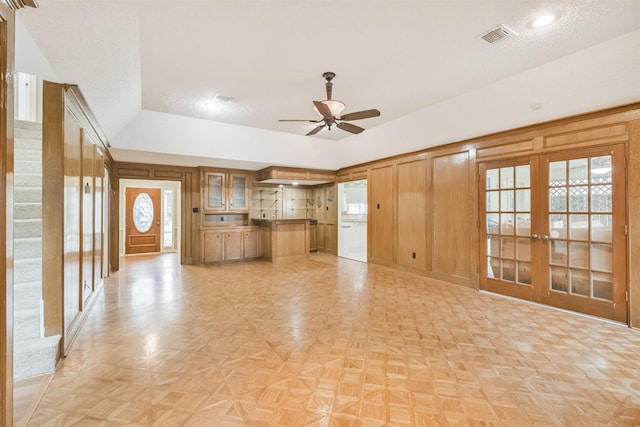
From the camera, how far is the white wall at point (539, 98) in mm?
2789

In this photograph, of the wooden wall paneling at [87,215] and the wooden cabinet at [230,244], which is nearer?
the wooden wall paneling at [87,215]

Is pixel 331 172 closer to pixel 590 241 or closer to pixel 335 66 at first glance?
pixel 335 66

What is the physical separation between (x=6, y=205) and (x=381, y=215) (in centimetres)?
598

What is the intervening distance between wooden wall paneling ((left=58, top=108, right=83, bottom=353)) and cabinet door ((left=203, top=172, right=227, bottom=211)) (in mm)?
3826

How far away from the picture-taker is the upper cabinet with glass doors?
274 inches

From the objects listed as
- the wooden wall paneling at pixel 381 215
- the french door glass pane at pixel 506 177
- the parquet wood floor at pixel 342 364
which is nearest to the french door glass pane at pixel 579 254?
the parquet wood floor at pixel 342 364

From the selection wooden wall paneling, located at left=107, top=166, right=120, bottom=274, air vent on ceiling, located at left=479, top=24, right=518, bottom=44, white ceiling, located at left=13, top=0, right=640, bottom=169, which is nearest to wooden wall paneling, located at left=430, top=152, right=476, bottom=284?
white ceiling, located at left=13, top=0, right=640, bottom=169

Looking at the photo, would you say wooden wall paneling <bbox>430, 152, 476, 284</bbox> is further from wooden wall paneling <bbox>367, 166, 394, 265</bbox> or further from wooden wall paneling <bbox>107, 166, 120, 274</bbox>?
wooden wall paneling <bbox>107, 166, 120, 274</bbox>

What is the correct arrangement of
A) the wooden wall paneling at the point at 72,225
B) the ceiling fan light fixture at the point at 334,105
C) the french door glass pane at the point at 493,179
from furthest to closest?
1. the french door glass pane at the point at 493,179
2. the ceiling fan light fixture at the point at 334,105
3. the wooden wall paneling at the point at 72,225

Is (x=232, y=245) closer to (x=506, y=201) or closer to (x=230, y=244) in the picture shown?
(x=230, y=244)

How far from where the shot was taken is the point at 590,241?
3453mm

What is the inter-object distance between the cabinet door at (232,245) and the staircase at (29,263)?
15.4ft

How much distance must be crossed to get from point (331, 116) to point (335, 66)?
581 mm

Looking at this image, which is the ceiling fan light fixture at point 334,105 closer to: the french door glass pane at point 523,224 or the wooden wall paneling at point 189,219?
the french door glass pane at point 523,224
